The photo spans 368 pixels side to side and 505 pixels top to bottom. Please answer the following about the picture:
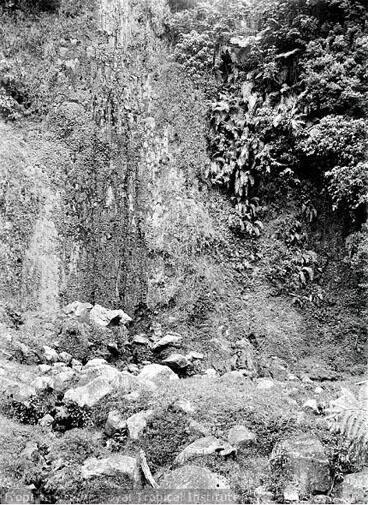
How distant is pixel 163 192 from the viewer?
13.5 meters

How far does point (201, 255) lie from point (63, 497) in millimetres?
8199

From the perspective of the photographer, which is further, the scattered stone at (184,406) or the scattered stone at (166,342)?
the scattered stone at (166,342)

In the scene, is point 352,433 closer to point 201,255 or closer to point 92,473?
point 92,473

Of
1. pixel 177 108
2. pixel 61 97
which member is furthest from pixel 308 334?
pixel 61 97

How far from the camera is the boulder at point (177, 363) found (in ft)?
33.7

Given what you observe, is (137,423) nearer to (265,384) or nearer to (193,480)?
(193,480)

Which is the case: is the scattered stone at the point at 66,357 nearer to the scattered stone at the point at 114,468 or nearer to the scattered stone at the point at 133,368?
the scattered stone at the point at 133,368

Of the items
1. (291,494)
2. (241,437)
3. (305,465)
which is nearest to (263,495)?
(291,494)

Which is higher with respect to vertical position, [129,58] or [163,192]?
[129,58]

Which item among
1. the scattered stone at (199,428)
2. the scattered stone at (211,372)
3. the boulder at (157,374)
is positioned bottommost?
the scattered stone at (211,372)

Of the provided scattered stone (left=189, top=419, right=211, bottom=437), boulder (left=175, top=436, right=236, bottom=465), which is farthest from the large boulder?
scattered stone (left=189, top=419, right=211, bottom=437)

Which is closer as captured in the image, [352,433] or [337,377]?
[352,433]

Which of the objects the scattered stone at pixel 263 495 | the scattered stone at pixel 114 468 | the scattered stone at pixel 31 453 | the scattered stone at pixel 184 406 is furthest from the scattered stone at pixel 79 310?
the scattered stone at pixel 263 495

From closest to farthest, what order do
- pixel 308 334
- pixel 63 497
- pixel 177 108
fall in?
pixel 63 497, pixel 308 334, pixel 177 108
